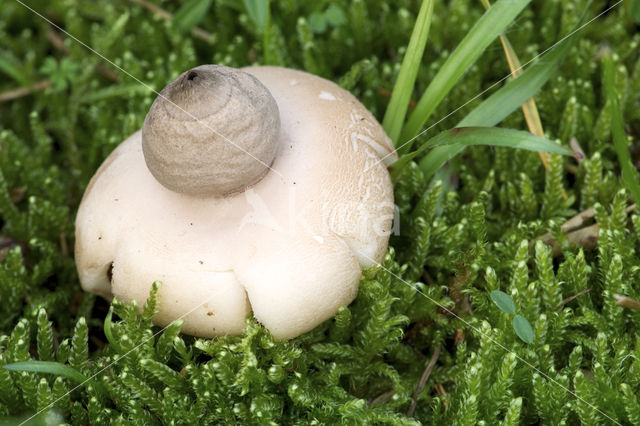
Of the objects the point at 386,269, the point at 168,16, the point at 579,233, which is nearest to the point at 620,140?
the point at 579,233

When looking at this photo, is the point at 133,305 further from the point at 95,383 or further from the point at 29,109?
the point at 29,109

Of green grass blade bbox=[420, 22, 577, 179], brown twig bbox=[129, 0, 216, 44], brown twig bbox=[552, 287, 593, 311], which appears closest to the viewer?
brown twig bbox=[552, 287, 593, 311]

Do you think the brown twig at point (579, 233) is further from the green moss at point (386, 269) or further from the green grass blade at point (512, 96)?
the green grass blade at point (512, 96)

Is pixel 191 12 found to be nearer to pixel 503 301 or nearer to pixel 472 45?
pixel 472 45

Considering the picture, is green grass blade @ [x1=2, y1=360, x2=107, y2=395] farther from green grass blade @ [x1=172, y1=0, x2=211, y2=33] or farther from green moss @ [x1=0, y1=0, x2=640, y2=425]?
green grass blade @ [x1=172, y1=0, x2=211, y2=33]

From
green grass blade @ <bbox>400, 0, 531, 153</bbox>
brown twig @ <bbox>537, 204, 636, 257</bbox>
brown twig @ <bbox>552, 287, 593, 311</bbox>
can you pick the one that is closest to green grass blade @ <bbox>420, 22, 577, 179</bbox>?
green grass blade @ <bbox>400, 0, 531, 153</bbox>

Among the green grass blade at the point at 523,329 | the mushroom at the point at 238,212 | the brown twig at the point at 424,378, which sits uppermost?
the mushroom at the point at 238,212

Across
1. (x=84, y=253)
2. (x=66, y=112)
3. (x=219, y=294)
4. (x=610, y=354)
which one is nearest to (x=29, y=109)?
(x=66, y=112)

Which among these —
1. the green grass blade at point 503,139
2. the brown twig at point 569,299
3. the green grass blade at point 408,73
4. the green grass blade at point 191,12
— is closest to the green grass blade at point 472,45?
the green grass blade at point 408,73
